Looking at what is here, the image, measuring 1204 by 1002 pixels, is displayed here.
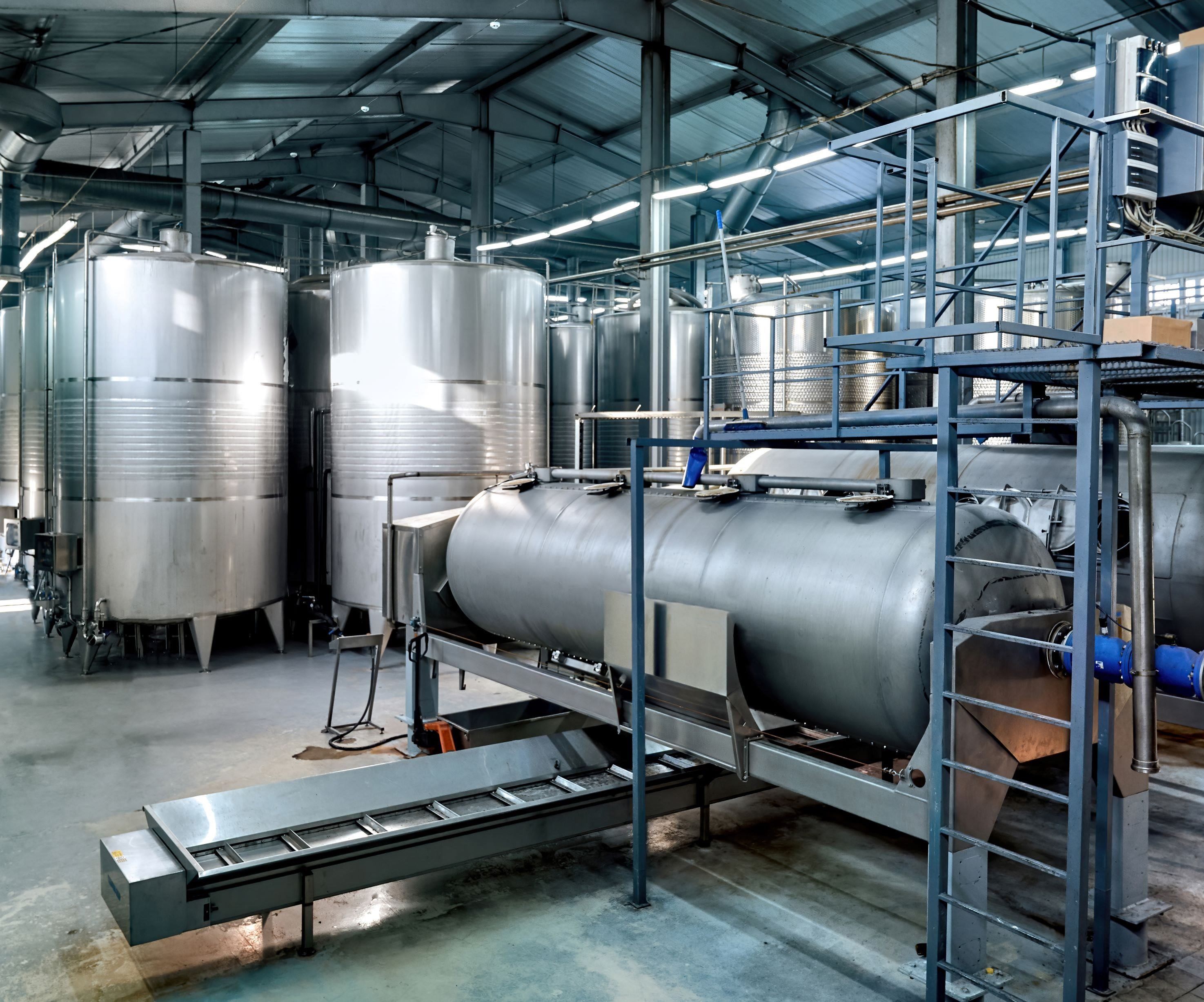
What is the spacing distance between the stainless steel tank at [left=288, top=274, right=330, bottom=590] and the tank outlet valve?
10942 millimetres

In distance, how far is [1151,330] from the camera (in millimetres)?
3570

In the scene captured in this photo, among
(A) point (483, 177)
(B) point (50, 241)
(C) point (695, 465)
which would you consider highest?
(A) point (483, 177)

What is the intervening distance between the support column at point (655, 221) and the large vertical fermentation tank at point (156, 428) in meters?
5.60

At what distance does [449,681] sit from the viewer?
1038 cm

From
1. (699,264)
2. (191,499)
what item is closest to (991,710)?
(191,499)

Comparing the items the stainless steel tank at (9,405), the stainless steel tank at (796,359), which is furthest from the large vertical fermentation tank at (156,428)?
the stainless steel tank at (9,405)

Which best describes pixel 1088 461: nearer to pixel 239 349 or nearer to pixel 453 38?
pixel 239 349

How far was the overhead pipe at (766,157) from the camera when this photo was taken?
58.0 ft

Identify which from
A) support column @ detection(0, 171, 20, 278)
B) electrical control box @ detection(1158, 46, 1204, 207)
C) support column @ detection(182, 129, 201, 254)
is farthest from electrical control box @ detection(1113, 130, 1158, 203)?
Result: support column @ detection(0, 171, 20, 278)

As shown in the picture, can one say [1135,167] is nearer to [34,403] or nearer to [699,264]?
[34,403]

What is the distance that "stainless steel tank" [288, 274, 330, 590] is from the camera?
43.9 ft

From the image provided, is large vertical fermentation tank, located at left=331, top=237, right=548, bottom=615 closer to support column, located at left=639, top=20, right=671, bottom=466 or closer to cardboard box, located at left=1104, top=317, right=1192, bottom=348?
support column, located at left=639, top=20, right=671, bottom=466

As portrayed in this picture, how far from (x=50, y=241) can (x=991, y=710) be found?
20.2 m

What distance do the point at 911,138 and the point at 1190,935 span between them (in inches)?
155
